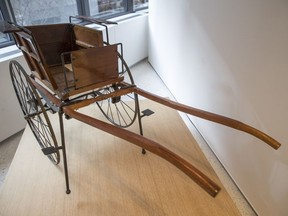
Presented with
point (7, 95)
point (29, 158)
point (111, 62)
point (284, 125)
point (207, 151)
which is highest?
point (111, 62)

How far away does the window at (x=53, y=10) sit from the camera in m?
1.94

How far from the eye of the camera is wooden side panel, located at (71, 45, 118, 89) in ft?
3.34

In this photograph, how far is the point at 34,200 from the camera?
1.22 m

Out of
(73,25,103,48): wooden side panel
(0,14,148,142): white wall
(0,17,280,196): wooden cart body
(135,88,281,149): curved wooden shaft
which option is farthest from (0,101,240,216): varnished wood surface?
(73,25,103,48): wooden side panel

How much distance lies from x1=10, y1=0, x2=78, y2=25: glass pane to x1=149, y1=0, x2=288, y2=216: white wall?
1294 millimetres

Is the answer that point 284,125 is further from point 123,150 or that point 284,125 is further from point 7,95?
point 7,95

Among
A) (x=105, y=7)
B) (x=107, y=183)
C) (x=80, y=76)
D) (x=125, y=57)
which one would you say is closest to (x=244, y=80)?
(x=80, y=76)

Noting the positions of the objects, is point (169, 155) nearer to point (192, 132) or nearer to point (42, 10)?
point (192, 132)

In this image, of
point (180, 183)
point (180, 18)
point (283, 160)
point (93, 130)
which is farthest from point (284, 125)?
point (180, 18)

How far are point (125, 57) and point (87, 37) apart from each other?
1719 mm

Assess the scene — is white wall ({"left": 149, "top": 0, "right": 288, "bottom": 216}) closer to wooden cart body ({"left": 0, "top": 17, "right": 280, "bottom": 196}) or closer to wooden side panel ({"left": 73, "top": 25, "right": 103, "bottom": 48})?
wooden cart body ({"left": 0, "top": 17, "right": 280, "bottom": 196})

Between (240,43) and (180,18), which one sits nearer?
(240,43)

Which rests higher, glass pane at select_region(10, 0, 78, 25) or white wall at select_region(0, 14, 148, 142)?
glass pane at select_region(10, 0, 78, 25)

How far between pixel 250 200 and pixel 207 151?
0.50 metres
